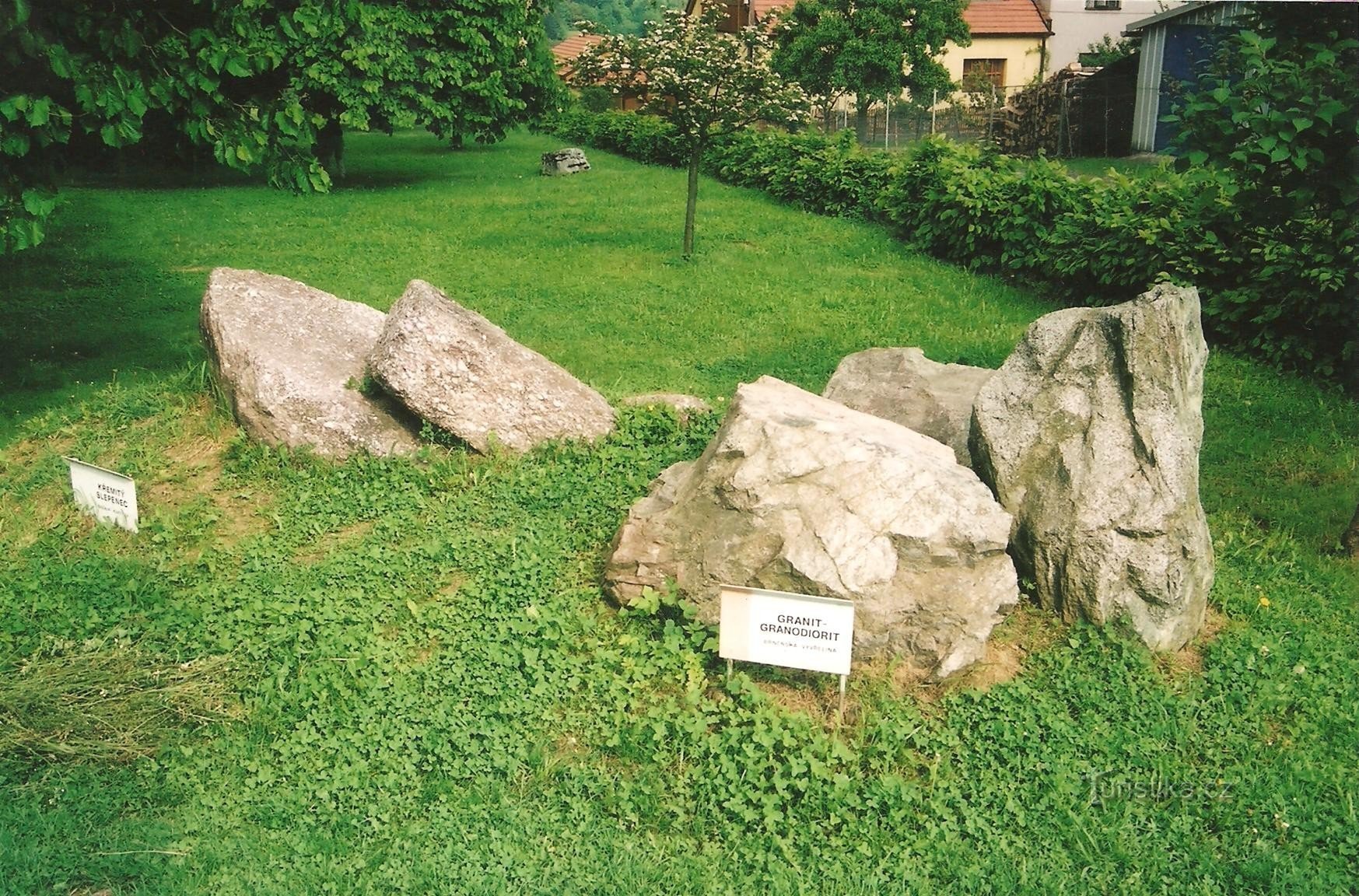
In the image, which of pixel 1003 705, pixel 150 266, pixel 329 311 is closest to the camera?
pixel 1003 705

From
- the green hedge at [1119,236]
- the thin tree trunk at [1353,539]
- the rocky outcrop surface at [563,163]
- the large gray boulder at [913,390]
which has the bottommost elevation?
the thin tree trunk at [1353,539]

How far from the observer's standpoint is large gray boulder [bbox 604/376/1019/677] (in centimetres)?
477

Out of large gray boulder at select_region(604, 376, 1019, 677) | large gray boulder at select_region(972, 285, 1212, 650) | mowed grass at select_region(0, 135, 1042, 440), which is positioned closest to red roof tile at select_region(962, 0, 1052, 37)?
mowed grass at select_region(0, 135, 1042, 440)

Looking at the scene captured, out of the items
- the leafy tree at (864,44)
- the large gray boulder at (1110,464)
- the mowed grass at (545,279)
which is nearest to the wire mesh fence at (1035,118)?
the leafy tree at (864,44)

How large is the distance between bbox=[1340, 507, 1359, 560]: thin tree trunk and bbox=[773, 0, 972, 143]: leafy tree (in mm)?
25437

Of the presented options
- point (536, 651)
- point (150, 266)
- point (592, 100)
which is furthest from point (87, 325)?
point (592, 100)

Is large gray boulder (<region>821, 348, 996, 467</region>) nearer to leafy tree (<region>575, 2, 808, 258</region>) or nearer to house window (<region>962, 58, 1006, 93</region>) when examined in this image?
leafy tree (<region>575, 2, 808, 258</region>)

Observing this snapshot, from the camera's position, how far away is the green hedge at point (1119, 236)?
9.05m

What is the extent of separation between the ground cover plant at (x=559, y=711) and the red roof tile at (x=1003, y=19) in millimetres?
31574

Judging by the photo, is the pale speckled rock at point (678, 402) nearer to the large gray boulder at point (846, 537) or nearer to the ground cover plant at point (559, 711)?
the ground cover plant at point (559, 711)

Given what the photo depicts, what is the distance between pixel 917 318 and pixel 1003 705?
6.78 meters

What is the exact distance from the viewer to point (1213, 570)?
5.36m

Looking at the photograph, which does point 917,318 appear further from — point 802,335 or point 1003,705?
point 1003,705

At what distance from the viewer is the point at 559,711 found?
15.1ft
